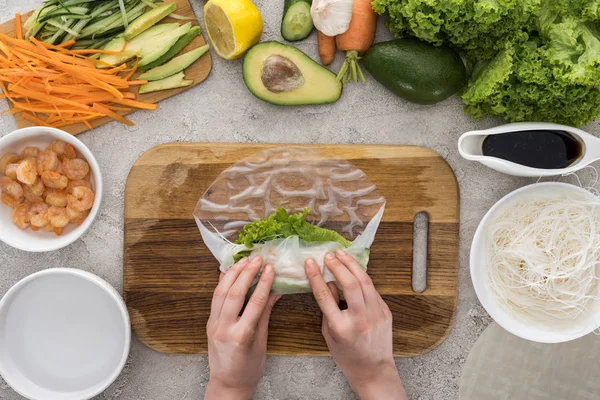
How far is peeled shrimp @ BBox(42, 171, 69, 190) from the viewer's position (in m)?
1.63

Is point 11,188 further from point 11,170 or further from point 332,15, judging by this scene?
point 332,15

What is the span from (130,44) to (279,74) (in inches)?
19.0

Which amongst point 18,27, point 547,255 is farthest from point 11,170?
point 547,255

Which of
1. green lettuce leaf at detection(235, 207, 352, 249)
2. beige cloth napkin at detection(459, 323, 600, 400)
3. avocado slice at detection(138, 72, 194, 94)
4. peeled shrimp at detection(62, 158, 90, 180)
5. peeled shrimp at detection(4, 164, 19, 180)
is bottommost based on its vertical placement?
beige cloth napkin at detection(459, 323, 600, 400)

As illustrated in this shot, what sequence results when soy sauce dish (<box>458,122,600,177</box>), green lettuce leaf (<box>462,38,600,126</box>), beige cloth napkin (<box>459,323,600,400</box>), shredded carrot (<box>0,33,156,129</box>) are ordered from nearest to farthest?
green lettuce leaf (<box>462,38,600,126</box>), soy sauce dish (<box>458,122,600,177</box>), shredded carrot (<box>0,33,156,129</box>), beige cloth napkin (<box>459,323,600,400</box>)

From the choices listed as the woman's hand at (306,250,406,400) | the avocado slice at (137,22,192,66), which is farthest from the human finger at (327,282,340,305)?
the avocado slice at (137,22,192,66)

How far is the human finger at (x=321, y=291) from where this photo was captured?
5.11 feet

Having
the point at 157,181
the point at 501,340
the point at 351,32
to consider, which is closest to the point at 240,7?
the point at 351,32

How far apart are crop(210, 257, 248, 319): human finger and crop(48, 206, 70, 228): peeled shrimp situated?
0.50m

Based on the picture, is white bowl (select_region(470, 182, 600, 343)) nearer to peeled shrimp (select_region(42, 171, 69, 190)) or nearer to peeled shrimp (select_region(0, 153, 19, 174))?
peeled shrimp (select_region(42, 171, 69, 190))

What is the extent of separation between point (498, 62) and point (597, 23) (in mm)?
257

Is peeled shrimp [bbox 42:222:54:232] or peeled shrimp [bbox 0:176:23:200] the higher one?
peeled shrimp [bbox 0:176:23:200]

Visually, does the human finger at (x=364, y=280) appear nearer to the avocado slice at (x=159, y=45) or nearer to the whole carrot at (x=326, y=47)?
the whole carrot at (x=326, y=47)

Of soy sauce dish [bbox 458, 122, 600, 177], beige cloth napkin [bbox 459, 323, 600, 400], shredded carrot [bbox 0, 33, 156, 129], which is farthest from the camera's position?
beige cloth napkin [bbox 459, 323, 600, 400]
